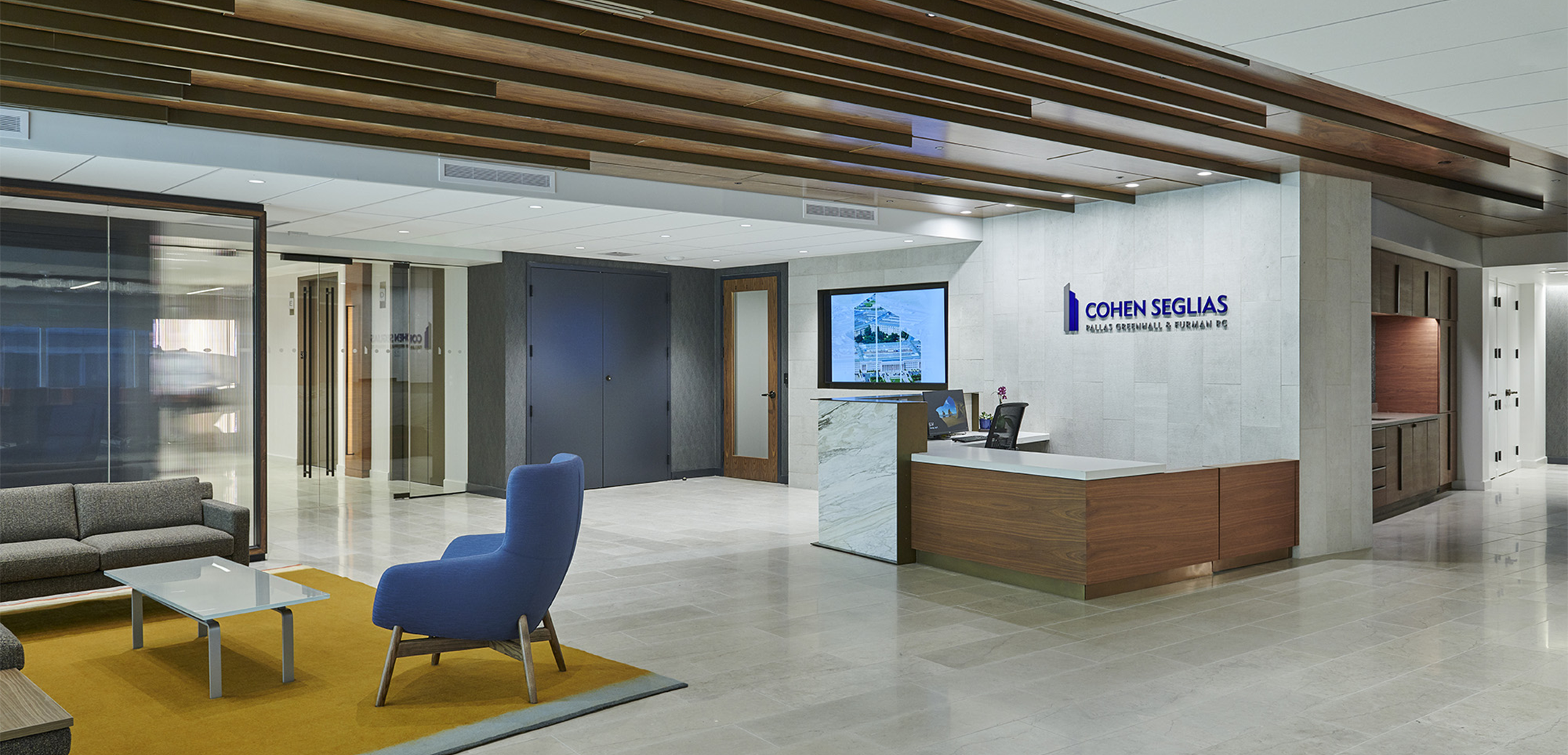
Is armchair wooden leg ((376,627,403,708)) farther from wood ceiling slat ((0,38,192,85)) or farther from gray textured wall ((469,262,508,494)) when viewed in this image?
gray textured wall ((469,262,508,494))

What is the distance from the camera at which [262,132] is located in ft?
18.8

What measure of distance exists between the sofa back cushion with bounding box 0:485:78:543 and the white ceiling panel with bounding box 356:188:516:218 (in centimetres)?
273

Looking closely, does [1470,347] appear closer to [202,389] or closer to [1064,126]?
[1064,126]

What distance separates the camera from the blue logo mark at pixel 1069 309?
357 inches

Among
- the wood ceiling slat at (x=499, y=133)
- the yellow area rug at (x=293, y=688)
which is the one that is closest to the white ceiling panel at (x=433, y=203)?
the wood ceiling slat at (x=499, y=133)

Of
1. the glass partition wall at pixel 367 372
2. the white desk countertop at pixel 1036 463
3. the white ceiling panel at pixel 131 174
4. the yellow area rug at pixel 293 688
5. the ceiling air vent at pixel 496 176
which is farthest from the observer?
the glass partition wall at pixel 367 372

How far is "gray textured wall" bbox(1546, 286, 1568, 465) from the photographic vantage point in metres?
14.9

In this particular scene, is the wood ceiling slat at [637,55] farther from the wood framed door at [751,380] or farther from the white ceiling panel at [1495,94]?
the wood framed door at [751,380]

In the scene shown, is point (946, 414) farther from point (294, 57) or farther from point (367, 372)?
point (294, 57)

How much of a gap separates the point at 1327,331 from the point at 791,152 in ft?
14.0

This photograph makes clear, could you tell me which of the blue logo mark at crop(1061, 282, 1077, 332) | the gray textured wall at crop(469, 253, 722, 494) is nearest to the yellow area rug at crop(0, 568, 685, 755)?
the gray textured wall at crop(469, 253, 722, 494)

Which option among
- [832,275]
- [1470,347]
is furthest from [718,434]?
[1470,347]

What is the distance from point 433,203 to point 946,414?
4780mm

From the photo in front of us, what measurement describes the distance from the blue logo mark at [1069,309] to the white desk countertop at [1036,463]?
7.30 ft
